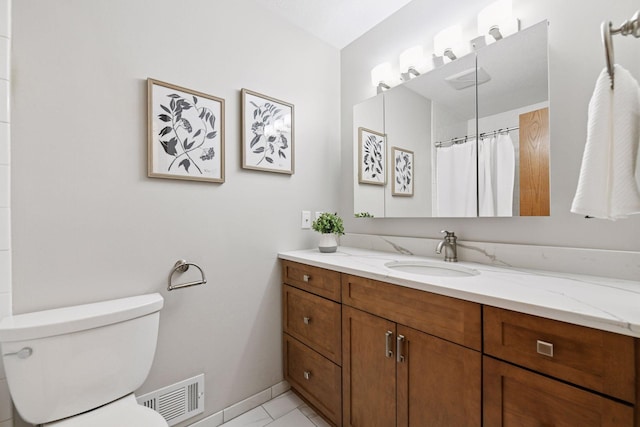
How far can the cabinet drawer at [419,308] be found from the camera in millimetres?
927

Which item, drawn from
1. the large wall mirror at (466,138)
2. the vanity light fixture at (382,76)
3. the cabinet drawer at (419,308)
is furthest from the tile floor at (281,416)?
the vanity light fixture at (382,76)

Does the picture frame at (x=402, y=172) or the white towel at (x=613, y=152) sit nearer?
the white towel at (x=613, y=152)

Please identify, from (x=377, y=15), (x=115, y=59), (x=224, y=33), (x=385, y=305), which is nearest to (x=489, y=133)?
(x=385, y=305)

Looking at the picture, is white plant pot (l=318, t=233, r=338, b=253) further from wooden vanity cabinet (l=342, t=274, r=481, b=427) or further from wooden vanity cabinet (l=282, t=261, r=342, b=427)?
wooden vanity cabinet (l=342, t=274, r=481, b=427)

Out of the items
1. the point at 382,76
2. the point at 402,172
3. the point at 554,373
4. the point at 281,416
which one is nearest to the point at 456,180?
the point at 402,172

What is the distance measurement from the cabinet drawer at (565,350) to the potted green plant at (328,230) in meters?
1.05

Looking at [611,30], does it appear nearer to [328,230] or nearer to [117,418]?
[328,230]

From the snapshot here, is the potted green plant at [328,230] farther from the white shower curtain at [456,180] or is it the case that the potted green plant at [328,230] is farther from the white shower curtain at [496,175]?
the white shower curtain at [496,175]

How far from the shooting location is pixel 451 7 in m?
1.56

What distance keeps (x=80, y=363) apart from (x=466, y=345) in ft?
4.49

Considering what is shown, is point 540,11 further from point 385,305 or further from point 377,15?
point 385,305

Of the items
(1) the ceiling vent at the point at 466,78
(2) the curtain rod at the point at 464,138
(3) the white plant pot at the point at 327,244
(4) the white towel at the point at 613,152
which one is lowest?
(3) the white plant pot at the point at 327,244

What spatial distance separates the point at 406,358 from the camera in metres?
1.11

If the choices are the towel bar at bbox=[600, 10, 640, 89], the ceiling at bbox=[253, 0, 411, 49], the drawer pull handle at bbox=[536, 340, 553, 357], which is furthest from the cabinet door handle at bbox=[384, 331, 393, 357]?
the ceiling at bbox=[253, 0, 411, 49]
